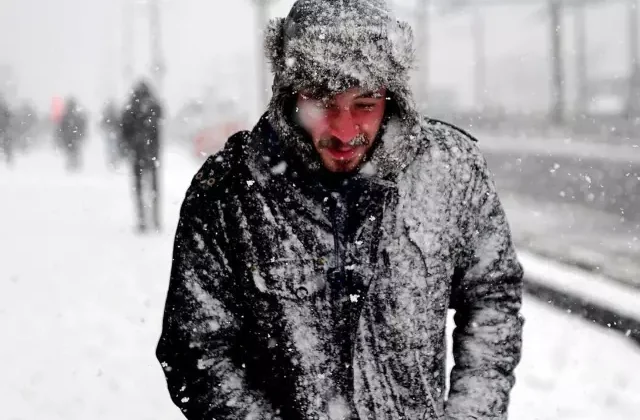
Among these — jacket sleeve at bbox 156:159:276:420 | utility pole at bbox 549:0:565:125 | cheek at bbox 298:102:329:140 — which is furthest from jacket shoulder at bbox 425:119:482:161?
utility pole at bbox 549:0:565:125

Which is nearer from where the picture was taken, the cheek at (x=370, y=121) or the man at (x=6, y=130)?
the cheek at (x=370, y=121)

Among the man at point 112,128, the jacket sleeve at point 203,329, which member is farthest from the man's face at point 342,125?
the man at point 112,128

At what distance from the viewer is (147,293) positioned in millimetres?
6434

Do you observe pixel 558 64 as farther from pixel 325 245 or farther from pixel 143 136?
pixel 325 245

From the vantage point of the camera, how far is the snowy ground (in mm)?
4016

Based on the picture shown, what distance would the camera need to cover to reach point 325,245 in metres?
1.38

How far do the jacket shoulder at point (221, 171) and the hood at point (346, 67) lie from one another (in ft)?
0.31

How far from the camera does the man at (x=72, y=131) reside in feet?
59.2

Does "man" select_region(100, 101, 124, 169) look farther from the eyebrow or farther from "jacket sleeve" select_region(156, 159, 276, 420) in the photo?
the eyebrow

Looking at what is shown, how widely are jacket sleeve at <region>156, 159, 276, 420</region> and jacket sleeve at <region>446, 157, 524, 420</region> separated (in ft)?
1.49

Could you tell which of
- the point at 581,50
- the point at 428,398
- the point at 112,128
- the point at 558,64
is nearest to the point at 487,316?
the point at 428,398

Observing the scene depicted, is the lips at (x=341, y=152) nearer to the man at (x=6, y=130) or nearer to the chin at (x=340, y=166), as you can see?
the chin at (x=340, y=166)

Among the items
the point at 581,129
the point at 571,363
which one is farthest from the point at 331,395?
the point at 581,129

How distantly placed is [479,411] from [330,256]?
0.51 meters
